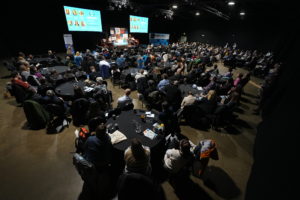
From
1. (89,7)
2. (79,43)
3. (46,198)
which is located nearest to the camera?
(46,198)

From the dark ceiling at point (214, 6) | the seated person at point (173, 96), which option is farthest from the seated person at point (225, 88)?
the dark ceiling at point (214, 6)

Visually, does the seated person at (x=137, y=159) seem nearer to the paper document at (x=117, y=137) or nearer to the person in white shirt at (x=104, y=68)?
the paper document at (x=117, y=137)

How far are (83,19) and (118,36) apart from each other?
14.4 ft

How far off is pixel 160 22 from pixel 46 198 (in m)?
24.2

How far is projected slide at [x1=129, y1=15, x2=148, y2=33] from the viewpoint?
17000mm

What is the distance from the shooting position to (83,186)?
296cm

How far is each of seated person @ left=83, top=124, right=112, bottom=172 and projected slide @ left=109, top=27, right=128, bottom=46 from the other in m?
14.7

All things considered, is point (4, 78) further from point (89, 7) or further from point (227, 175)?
point (227, 175)

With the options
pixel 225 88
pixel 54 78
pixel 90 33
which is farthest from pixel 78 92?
pixel 90 33

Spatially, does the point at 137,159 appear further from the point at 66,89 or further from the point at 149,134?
the point at 66,89

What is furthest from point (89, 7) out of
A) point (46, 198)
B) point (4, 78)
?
point (46, 198)

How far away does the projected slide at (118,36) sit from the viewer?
50.2 ft

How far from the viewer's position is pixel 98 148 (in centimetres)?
254

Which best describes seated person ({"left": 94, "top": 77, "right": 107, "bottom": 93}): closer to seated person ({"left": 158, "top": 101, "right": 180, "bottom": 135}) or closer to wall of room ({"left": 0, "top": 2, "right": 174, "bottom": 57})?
seated person ({"left": 158, "top": 101, "right": 180, "bottom": 135})
